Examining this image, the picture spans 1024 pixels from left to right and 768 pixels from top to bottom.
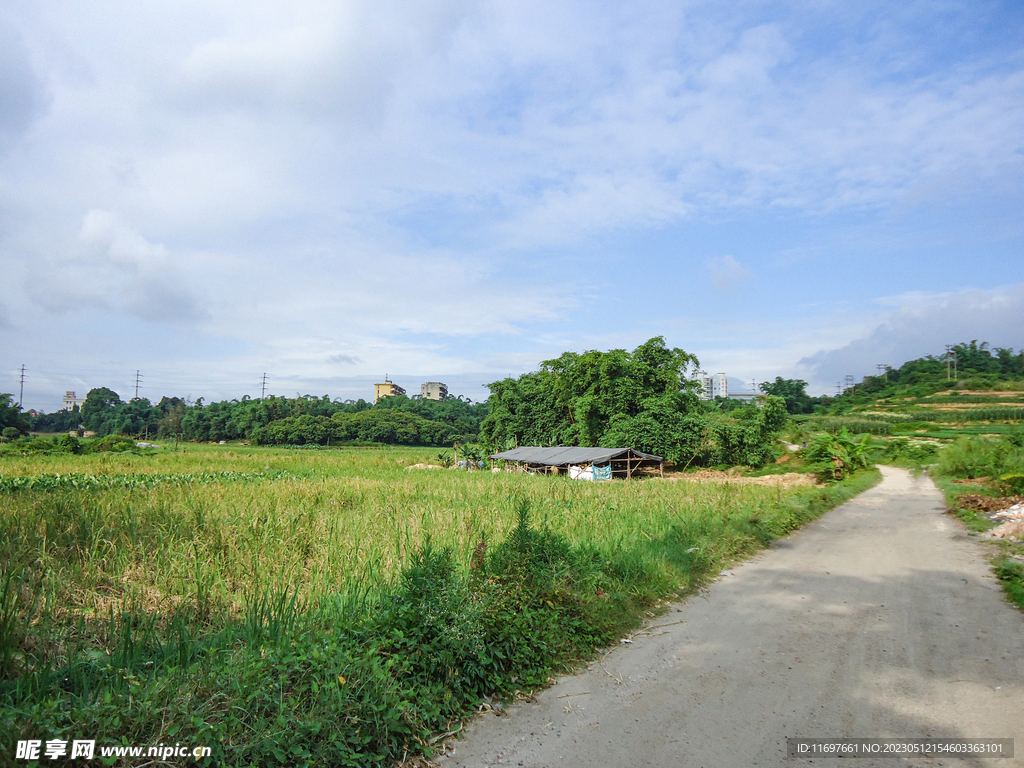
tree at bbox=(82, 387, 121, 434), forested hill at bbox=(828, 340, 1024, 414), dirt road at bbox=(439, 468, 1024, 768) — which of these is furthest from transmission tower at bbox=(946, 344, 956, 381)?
tree at bbox=(82, 387, 121, 434)

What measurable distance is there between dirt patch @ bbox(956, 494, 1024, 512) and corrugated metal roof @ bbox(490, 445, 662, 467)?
13.0 m

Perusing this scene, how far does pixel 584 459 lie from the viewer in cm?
2594

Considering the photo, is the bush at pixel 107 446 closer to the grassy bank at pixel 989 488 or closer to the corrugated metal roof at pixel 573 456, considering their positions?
the corrugated metal roof at pixel 573 456

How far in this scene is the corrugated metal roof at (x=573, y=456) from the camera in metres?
25.6

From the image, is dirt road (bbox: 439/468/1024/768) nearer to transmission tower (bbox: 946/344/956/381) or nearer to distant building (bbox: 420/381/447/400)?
transmission tower (bbox: 946/344/956/381)

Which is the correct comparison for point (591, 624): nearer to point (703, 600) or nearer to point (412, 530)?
point (703, 600)

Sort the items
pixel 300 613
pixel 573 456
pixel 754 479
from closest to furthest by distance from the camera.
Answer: pixel 300 613 → pixel 754 479 → pixel 573 456

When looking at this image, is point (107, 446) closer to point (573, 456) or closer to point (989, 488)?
point (573, 456)

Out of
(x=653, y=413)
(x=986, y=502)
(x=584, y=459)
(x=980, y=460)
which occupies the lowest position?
(x=986, y=502)

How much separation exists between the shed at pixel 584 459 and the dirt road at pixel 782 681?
1860cm

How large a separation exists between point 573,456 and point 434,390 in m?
125

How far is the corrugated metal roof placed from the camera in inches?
1009

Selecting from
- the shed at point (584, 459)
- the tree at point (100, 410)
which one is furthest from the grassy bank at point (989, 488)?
the tree at point (100, 410)

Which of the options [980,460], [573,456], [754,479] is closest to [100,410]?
[573,456]
